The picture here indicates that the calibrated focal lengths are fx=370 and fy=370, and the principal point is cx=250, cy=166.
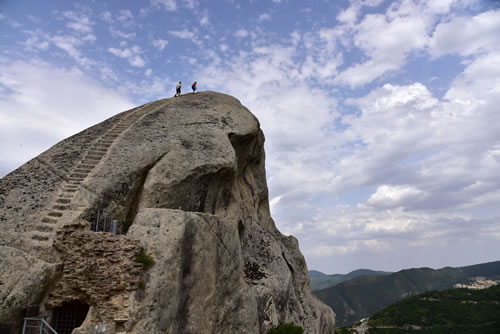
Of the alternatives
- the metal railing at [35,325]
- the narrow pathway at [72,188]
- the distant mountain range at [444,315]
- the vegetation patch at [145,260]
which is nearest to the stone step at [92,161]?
the narrow pathway at [72,188]

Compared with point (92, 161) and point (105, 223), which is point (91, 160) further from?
point (105, 223)

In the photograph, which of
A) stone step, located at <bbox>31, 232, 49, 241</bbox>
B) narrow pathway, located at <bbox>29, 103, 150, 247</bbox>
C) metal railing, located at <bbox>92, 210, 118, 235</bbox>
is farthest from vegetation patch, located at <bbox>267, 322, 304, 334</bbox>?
stone step, located at <bbox>31, 232, 49, 241</bbox>

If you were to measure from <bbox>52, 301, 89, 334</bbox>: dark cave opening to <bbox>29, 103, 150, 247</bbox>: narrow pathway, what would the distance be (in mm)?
2220

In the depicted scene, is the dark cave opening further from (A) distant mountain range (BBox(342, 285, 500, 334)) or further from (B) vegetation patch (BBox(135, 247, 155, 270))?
(A) distant mountain range (BBox(342, 285, 500, 334))

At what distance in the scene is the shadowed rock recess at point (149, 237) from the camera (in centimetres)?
1162

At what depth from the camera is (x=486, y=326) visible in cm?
7081

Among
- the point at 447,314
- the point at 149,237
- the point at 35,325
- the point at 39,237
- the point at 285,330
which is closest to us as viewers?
the point at 35,325

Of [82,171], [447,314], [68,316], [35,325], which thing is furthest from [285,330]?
[447,314]

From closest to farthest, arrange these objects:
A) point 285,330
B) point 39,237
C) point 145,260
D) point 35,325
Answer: point 35,325 → point 145,260 → point 39,237 → point 285,330

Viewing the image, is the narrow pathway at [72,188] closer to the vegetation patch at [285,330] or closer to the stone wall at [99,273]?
the stone wall at [99,273]

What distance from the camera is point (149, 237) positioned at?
12.7 meters

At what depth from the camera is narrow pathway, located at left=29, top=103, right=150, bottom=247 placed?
13.3 metres

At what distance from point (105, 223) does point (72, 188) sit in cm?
233

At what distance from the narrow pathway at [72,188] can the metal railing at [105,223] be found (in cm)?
79
